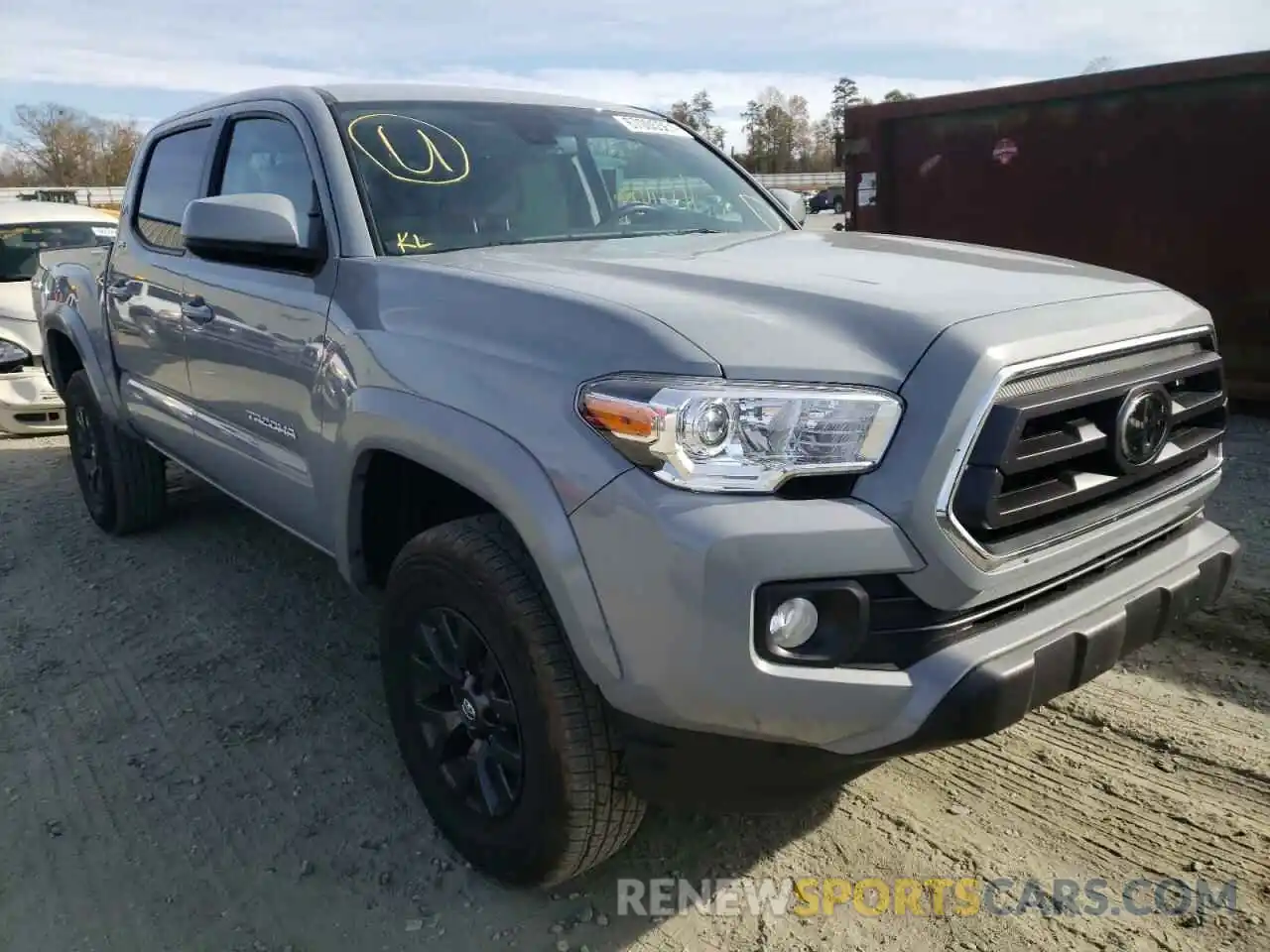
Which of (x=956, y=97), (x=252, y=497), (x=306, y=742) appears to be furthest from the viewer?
(x=956, y=97)

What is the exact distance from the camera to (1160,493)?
233 cm

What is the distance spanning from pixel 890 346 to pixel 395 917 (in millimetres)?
1715

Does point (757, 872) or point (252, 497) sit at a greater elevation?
point (252, 497)

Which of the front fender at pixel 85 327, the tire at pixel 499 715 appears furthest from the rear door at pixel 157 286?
the tire at pixel 499 715

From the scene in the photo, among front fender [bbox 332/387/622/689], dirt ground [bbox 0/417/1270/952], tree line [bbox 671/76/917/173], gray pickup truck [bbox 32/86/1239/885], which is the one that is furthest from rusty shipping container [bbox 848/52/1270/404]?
tree line [bbox 671/76/917/173]

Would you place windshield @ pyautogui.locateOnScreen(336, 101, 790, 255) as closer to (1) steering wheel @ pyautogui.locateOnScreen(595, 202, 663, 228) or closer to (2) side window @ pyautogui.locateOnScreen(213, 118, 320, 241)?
(1) steering wheel @ pyautogui.locateOnScreen(595, 202, 663, 228)

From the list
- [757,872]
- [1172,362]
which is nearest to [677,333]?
[1172,362]

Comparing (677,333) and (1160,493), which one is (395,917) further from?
(1160,493)

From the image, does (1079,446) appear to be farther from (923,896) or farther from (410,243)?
(410,243)

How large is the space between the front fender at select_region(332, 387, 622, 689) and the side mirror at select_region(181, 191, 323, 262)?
0.54m

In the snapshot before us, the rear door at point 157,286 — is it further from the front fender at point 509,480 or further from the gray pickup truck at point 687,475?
the front fender at point 509,480

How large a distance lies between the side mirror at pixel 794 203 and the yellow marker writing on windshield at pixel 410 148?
53.5 inches

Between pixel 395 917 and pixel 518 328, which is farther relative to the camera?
pixel 395 917

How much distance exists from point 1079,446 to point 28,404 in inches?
284
